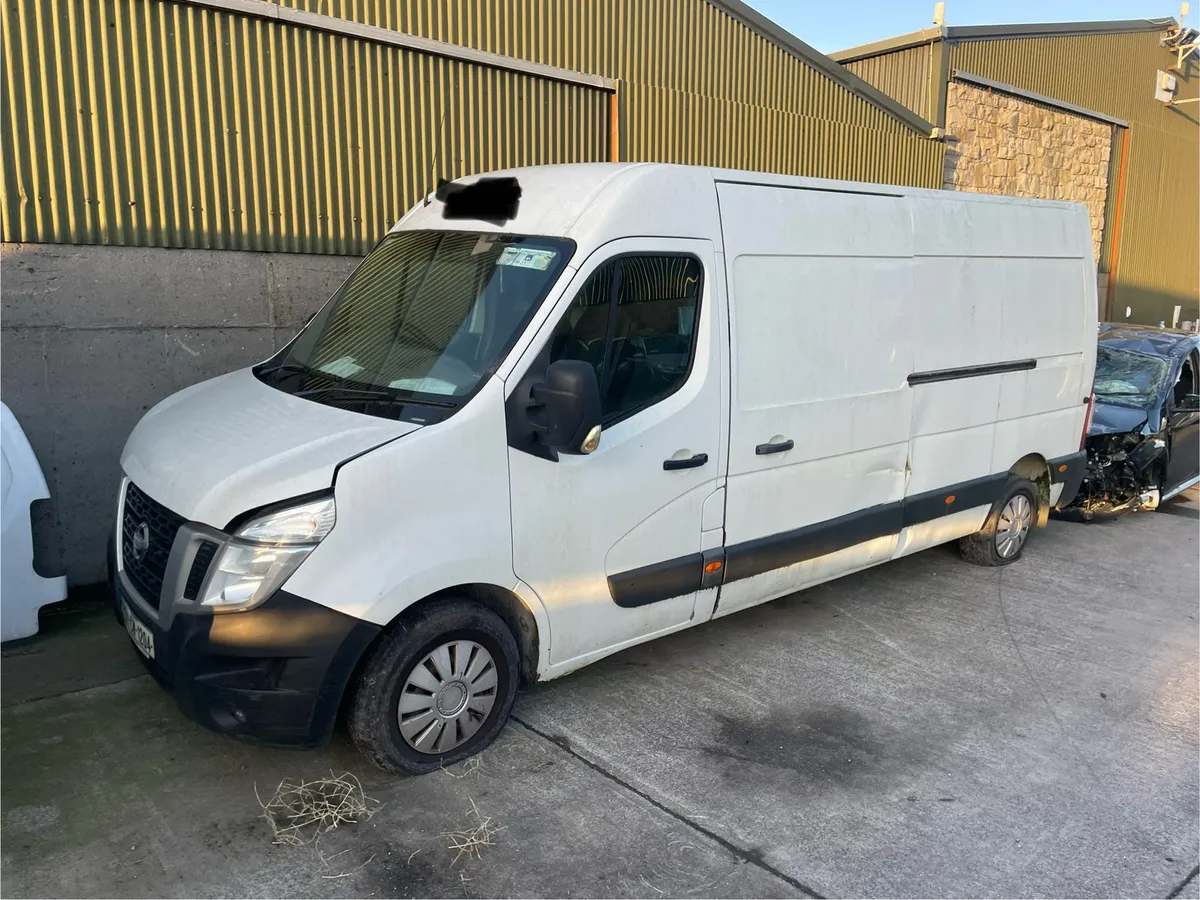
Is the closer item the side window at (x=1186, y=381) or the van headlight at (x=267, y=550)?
the van headlight at (x=267, y=550)

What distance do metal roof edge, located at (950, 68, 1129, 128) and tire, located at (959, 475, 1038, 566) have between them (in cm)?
802

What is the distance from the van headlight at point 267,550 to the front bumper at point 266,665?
0.21 feet

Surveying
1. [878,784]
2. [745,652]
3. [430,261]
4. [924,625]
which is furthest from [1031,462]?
[430,261]

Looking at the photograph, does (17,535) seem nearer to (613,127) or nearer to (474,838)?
(474,838)

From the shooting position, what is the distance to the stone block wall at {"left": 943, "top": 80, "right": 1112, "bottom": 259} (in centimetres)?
1259

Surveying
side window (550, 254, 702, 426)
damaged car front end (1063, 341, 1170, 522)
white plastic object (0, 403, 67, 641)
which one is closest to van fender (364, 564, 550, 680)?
side window (550, 254, 702, 426)

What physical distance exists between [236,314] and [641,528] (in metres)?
3.64

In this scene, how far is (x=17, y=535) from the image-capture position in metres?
4.84

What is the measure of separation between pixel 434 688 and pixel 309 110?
453 cm

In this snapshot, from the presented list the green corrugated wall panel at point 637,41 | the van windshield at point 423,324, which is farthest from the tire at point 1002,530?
the green corrugated wall panel at point 637,41

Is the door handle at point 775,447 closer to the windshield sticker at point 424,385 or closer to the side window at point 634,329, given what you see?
the side window at point 634,329

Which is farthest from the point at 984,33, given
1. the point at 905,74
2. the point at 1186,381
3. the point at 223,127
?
the point at 223,127

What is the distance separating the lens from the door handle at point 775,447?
Answer: 4500 mm

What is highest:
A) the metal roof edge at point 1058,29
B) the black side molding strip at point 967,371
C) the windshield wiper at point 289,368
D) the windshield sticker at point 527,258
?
the metal roof edge at point 1058,29
